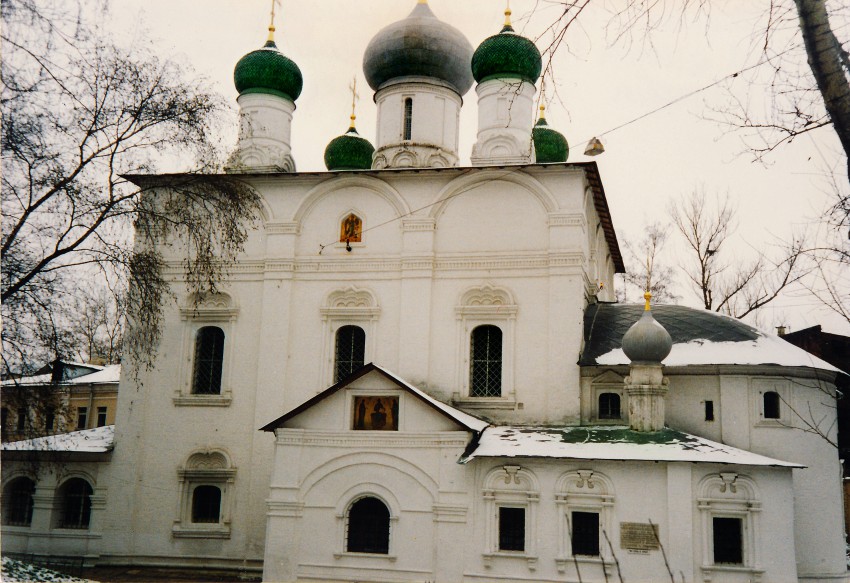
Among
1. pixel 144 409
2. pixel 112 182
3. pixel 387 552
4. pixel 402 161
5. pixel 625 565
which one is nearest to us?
pixel 112 182

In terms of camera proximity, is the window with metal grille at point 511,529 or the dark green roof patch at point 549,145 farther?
the dark green roof patch at point 549,145

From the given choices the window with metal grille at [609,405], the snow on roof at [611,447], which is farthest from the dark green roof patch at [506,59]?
the snow on roof at [611,447]

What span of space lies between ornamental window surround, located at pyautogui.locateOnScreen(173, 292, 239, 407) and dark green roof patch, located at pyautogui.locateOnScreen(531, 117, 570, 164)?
8.17 m

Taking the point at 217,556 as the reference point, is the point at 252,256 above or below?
above

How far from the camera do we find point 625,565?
12.1 m

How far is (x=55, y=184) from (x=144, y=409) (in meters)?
Result: 7.49

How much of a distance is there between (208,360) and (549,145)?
9299 mm

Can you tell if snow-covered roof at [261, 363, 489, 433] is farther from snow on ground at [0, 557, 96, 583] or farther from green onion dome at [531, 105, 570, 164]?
green onion dome at [531, 105, 570, 164]

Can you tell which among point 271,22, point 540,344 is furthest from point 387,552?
point 271,22

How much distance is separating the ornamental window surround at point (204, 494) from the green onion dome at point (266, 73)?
7643 mm

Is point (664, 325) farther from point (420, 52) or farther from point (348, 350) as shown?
point (420, 52)

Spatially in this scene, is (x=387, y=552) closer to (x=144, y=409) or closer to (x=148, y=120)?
(x=144, y=409)

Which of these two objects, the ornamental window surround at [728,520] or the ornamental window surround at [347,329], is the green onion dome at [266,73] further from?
the ornamental window surround at [728,520]

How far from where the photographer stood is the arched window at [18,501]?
15609 mm
